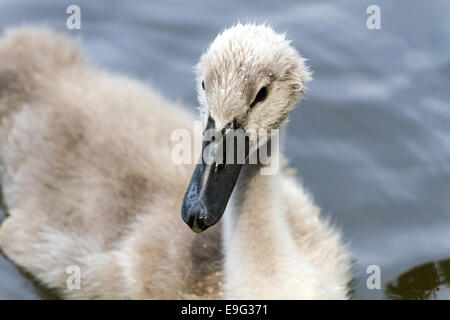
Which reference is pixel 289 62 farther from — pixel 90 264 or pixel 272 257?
pixel 90 264

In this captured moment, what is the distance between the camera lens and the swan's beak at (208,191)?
3488 millimetres

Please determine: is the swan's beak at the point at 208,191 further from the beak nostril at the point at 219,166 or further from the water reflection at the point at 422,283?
the water reflection at the point at 422,283

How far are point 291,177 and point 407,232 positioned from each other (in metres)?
0.81

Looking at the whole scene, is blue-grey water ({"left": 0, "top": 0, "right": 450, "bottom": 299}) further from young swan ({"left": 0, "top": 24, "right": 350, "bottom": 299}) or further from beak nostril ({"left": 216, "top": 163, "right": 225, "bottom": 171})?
beak nostril ({"left": 216, "top": 163, "right": 225, "bottom": 171})

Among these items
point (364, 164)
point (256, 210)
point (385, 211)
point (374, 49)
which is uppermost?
point (374, 49)

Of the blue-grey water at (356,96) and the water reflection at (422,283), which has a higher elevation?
the blue-grey water at (356,96)

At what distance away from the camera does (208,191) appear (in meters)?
3.52

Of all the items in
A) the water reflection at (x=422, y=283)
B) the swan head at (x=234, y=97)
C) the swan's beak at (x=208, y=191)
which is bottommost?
the water reflection at (x=422, y=283)

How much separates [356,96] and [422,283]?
1789mm

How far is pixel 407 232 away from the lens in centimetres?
518

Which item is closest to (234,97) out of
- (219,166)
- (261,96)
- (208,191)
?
(261,96)

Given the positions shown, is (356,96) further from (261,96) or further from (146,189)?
(261,96)

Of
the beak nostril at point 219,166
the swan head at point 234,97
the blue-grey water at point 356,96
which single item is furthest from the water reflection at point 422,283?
the beak nostril at point 219,166
